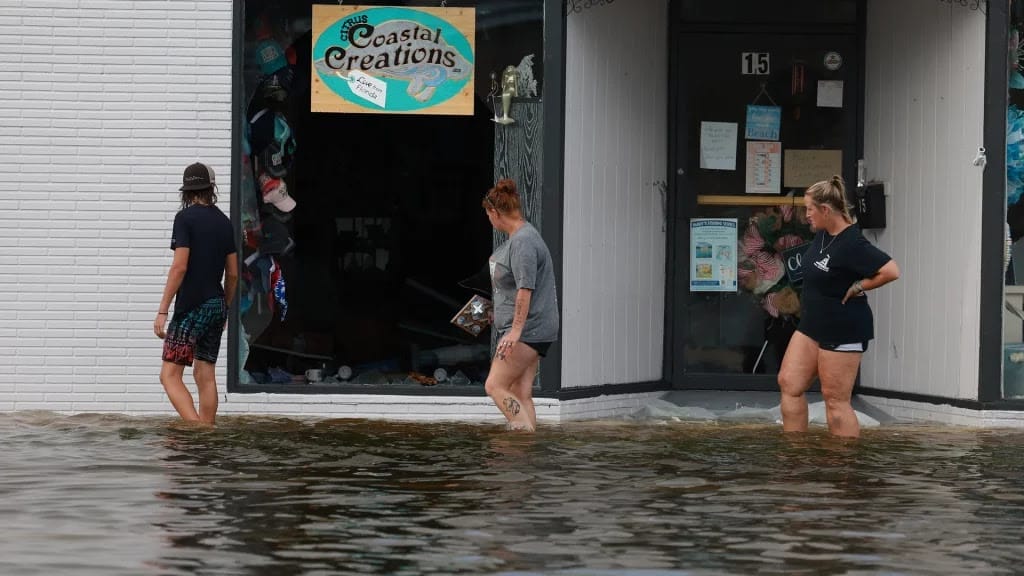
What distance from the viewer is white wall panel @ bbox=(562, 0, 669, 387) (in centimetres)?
1283

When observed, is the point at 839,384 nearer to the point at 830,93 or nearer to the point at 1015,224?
the point at 1015,224

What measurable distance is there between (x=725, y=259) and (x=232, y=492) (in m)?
5.92

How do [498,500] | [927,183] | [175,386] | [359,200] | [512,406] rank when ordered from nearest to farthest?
1. [498,500]
2. [512,406]
3. [175,386]
4. [359,200]
5. [927,183]

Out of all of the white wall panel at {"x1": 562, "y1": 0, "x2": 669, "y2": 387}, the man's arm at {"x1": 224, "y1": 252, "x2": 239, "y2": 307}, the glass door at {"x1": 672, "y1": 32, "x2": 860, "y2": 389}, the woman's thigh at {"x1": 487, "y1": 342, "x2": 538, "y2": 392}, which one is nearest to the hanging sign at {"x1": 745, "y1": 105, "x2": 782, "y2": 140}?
the glass door at {"x1": 672, "y1": 32, "x2": 860, "y2": 389}

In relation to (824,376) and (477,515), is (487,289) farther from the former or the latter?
(477,515)

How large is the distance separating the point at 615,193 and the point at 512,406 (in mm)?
2702

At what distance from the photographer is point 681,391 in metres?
13.9

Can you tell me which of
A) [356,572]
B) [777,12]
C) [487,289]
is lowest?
[356,572]

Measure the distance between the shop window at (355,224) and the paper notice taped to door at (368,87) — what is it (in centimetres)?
12

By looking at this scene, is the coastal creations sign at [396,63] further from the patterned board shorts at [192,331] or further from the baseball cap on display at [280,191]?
the patterned board shorts at [192,331]

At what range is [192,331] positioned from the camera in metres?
11.2

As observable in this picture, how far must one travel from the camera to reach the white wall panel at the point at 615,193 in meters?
12.8

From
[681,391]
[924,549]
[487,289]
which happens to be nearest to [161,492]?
[924,549]

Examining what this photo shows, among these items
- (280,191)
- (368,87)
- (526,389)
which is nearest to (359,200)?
(280,191)
